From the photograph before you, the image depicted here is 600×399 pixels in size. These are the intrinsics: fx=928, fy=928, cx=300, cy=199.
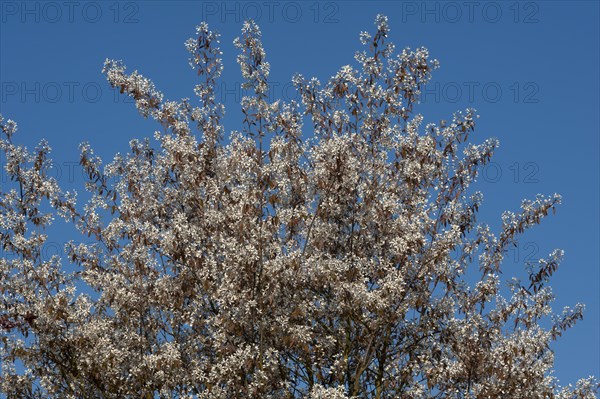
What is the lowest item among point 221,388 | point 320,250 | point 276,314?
point 221,388

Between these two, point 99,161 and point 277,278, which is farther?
point 99,161

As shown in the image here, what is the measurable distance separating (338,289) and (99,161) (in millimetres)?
7475

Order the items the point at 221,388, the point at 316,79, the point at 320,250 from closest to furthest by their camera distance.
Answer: the point at 221,388 → the point at 320,250 → the point at 316,79

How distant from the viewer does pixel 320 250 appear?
18.3 m

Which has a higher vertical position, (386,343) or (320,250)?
(320,250)

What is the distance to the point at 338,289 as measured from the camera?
17438 millimetres

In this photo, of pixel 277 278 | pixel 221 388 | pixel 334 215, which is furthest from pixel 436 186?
pixel 221 388

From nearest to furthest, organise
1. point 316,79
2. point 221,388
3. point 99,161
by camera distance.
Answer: point 221,388 < point 316,79 < point 99,161

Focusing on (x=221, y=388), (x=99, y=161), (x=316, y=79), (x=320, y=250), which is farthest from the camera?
(x=99, y=161)

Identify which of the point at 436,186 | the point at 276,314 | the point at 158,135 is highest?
the point at 158,135

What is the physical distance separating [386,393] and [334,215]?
369 cm

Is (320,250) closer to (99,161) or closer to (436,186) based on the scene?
(436,186)

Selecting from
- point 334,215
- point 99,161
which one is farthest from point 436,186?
point 99,161

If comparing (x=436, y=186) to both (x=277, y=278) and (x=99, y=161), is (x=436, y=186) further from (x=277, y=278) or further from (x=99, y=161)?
(x=99, y=161)
